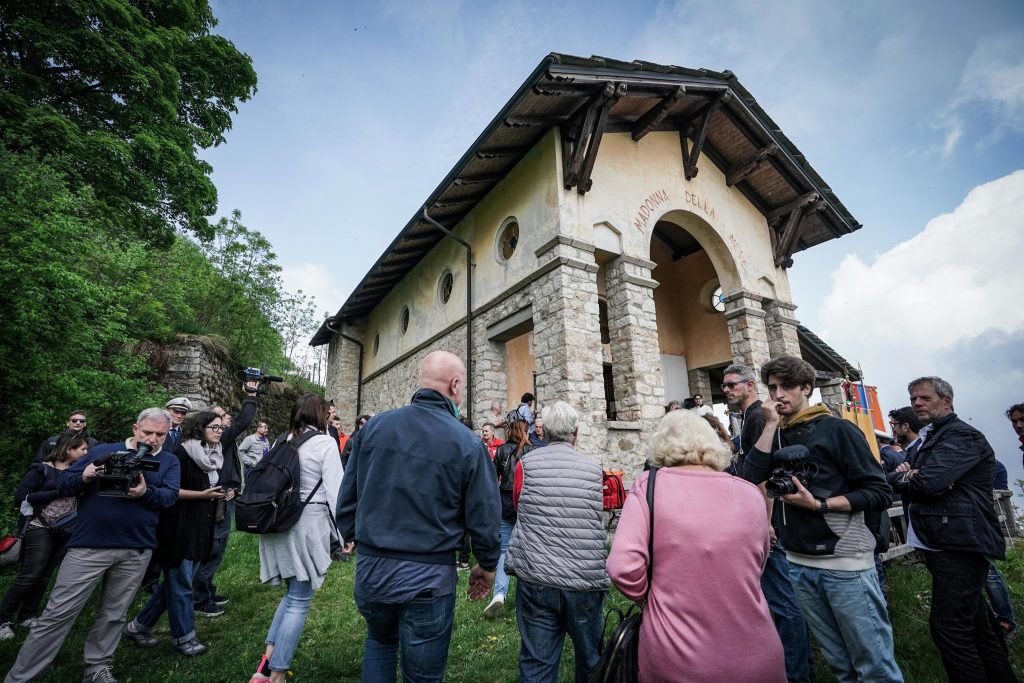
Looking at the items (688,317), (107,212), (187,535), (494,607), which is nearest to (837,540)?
(494,607)

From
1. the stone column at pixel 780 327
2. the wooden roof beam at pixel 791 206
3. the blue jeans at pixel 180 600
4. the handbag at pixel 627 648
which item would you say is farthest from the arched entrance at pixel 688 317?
the handbag at pixel 627 648

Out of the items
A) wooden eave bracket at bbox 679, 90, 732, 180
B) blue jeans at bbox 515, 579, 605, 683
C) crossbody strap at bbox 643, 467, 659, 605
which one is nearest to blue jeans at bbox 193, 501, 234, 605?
blue jeans at bbox 515, 579, 605, 683

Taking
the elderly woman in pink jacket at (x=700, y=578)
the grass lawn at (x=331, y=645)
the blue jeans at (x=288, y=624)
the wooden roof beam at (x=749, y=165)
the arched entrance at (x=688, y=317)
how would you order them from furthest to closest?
the arched entrance at (x=688, y=317)
the wooden roof beam at (x=749, y=165)
the grass lawn at (x=331, y=645)
the blue jeans at (x=288, y=624)
the elderly woman in pink jacket at (x=700, y=578)

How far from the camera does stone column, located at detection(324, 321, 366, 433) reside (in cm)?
1686

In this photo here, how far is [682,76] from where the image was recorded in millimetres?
8805

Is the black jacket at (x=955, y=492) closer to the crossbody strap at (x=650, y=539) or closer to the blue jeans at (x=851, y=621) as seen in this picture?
the blue jeans at (x=851, y=621)

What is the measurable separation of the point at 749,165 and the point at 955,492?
10.0 m

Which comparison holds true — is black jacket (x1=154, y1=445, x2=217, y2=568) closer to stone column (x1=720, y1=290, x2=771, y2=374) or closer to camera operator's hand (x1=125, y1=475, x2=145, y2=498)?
camera operator's hand (x1=125, y1=475, x2=145, y2=498)

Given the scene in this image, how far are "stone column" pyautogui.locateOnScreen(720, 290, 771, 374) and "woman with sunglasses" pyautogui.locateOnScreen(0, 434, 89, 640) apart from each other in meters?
10.8

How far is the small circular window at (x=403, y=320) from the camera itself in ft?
45.6

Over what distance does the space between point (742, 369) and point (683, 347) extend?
34.5 ft

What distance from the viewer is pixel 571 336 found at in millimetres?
7535

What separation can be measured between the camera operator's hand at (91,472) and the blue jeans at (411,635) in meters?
2.04

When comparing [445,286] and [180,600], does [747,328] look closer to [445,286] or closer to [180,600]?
[445,286]
